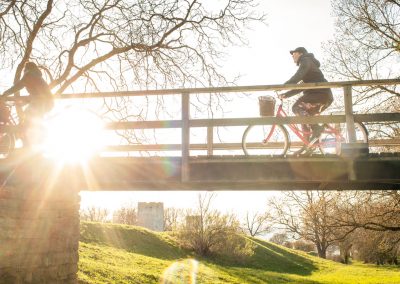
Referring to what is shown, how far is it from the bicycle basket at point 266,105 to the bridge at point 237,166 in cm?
46

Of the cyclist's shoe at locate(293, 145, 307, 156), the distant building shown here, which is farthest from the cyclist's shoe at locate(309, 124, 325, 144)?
the distant building

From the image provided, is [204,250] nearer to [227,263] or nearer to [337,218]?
[227,263]

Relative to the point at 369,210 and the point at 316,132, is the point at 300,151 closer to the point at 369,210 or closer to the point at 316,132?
the point at 316,132

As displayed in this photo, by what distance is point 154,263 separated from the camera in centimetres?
2017

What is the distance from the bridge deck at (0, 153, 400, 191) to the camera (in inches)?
291

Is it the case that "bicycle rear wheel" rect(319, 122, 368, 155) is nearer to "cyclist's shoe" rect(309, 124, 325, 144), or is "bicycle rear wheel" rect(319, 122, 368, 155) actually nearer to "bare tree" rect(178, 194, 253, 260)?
"cyclist's shoe" rect(309, 124, 325, 144)

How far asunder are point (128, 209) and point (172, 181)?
66.0 metres

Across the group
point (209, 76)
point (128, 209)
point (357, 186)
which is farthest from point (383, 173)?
point (128, 209)

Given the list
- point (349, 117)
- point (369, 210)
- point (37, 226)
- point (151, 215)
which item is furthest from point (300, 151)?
point (151, 215)

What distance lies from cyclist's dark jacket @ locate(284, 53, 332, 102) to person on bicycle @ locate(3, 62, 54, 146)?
4.39 metres

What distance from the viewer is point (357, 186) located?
7.99 meters

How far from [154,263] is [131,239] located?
5933 mm

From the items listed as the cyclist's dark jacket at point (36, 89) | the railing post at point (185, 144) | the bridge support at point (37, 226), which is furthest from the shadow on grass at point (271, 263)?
the cyclist's dark jacket at point (36, 89)

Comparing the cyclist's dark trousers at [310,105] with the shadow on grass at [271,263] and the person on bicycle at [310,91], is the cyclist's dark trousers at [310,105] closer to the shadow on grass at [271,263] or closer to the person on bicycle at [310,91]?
the person on bicycle at [310,91]
